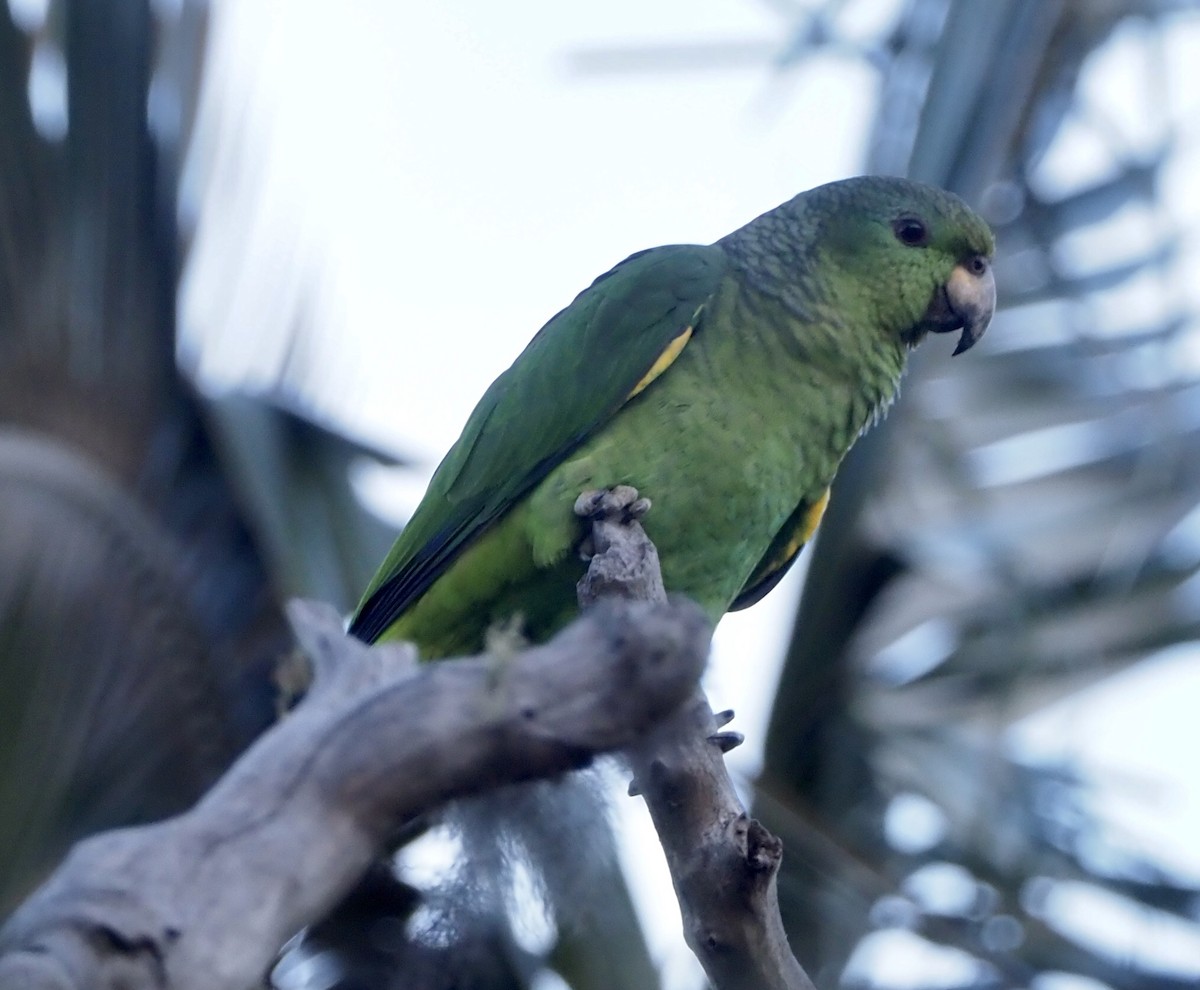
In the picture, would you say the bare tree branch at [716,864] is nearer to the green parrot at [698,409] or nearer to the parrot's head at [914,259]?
the green parrot at [698,409]

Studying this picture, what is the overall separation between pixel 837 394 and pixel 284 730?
2.09 metres

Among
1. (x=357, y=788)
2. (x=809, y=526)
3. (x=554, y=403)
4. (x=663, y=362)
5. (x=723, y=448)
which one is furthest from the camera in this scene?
(x=809, y=526)

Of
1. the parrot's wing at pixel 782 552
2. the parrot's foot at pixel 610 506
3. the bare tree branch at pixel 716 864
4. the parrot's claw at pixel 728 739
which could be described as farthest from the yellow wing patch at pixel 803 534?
the bare tree branch at pixel 716 864

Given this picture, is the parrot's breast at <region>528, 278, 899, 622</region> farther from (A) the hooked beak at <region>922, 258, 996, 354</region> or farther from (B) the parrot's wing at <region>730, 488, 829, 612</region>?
(A) the hooked beak at <region>922, 258, 996, 354</region>

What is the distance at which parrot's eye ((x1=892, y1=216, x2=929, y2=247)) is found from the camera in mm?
3736

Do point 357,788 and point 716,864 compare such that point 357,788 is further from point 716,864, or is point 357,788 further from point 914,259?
point 914,259

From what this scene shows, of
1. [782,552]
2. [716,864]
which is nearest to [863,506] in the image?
[782,552]

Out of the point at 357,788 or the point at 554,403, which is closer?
the point at 357,788

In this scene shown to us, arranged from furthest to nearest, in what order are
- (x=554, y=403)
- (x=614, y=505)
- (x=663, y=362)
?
(x=554, y=403) < (x=663, y=362) < (x=614, y=505)

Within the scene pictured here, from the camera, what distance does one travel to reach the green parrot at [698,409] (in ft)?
10.7

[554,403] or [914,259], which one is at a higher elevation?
[914,259]

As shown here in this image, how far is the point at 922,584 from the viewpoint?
4.61 metres

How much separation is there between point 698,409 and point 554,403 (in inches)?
15.9

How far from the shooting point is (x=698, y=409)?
331 cm
